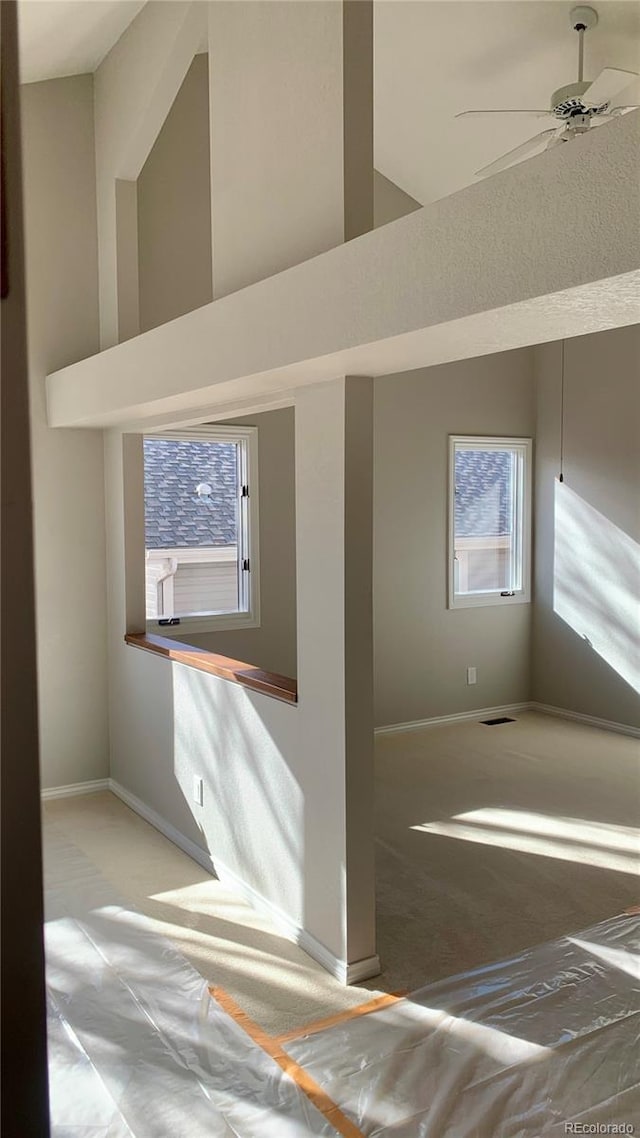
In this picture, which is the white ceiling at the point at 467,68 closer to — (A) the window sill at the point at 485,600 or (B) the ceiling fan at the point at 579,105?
(B) the ceiling fan at the point at 579,105

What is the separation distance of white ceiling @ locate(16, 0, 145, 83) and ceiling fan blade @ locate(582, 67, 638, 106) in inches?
82.4

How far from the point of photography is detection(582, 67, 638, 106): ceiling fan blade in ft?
10.8

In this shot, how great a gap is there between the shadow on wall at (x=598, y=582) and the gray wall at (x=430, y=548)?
474mm

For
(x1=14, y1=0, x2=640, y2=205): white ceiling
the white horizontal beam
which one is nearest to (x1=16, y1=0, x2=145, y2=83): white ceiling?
(x1=14, y1=0, x2=640, y2=205): white ceiling

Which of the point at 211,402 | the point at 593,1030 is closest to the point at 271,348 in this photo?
the point at 211,402

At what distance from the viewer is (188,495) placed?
5.21m

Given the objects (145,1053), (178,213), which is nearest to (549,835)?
(145,1053)

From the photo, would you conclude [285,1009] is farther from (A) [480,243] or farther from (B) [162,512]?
(B) [162,512]

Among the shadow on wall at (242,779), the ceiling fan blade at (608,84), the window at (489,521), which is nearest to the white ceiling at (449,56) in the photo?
the ceiling fan blade at (608,84)

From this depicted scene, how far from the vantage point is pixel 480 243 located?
179 cm

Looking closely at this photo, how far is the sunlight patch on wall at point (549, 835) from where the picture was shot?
3.90 m

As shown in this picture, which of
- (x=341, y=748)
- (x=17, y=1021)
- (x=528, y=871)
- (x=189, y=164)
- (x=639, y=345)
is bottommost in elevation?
(x=528, y=871)

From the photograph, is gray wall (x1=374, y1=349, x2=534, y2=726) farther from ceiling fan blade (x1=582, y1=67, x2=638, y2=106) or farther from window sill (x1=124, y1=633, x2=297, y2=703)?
ceiling fan blade (x1=582, y1=67, x2=638, y2=106)

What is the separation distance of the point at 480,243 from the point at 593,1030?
2239 millimetres
